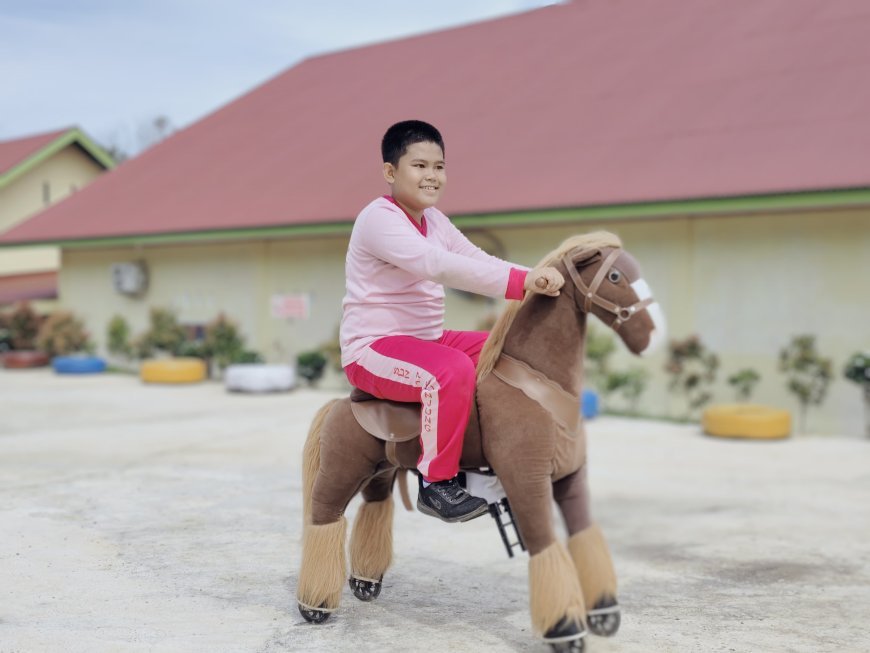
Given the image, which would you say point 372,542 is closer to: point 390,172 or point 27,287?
point 390,172

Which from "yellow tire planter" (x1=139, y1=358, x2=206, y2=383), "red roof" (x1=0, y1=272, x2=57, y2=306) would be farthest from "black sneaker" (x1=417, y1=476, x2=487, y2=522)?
"red roof" (x1=0, y1=272, x2=57, y2=306)

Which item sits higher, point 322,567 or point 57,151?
point 57,151

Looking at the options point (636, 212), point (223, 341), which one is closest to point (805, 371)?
point (636, 212)

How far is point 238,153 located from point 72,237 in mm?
3874

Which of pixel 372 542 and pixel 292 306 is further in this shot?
pixel 292 306

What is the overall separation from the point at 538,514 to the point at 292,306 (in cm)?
1426

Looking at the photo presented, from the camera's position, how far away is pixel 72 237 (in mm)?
21016

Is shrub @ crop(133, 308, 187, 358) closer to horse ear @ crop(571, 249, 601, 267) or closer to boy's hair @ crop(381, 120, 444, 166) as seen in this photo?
boy's hair @ crop(381, 120, 444, 166)

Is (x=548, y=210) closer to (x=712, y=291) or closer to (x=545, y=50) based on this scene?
(x=712, y=291)

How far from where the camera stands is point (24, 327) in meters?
23.0

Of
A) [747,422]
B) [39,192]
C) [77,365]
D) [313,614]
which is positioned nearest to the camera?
[313,614]

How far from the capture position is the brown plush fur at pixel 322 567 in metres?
4.95

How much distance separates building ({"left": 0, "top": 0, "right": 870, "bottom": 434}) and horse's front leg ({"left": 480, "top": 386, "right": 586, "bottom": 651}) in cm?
874

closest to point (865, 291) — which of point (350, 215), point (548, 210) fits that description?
point (548, 210)
